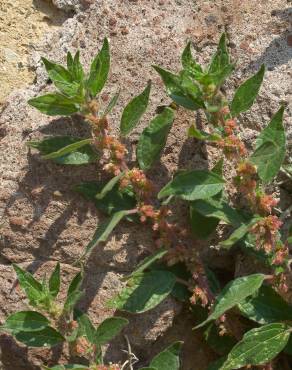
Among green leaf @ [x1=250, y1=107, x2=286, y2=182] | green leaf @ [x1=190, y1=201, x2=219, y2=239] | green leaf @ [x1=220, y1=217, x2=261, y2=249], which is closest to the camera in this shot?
green leaf @ [x1=220, y1=217, x2=261, y2=249]

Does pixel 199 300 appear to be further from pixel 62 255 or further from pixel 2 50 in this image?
pixel 2 50

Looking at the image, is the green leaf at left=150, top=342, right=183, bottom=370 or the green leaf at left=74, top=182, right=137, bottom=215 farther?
the green leaf at left=74, top=182, right=137, bottom=215

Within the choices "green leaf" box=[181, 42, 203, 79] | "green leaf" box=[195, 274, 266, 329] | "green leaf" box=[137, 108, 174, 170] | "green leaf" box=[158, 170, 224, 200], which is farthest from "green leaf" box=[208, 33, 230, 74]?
"green leaf" box=[195, 274, 266, 329]

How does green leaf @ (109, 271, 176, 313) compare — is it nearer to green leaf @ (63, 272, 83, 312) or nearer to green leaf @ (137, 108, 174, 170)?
green leaf @ (63, 272, 83, 312)

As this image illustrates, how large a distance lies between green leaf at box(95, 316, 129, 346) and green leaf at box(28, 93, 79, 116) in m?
0.69

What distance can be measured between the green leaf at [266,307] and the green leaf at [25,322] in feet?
2.10

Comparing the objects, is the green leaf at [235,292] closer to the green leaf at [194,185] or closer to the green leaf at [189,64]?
the green leaf at [194,185]

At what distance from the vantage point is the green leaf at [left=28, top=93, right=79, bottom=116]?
2381 mm

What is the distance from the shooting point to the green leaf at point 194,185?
224 cm

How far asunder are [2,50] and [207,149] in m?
0.88

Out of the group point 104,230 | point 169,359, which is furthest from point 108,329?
point 104,230

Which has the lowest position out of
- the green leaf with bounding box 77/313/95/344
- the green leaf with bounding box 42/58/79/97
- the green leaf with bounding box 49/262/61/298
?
the green leaf with bounding box 77/313/95/344

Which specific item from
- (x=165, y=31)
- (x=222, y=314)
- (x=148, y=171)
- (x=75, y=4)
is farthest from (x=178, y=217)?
(x=75, y=4)

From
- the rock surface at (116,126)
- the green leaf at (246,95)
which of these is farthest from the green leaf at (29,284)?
the green leaf at (246,95)
